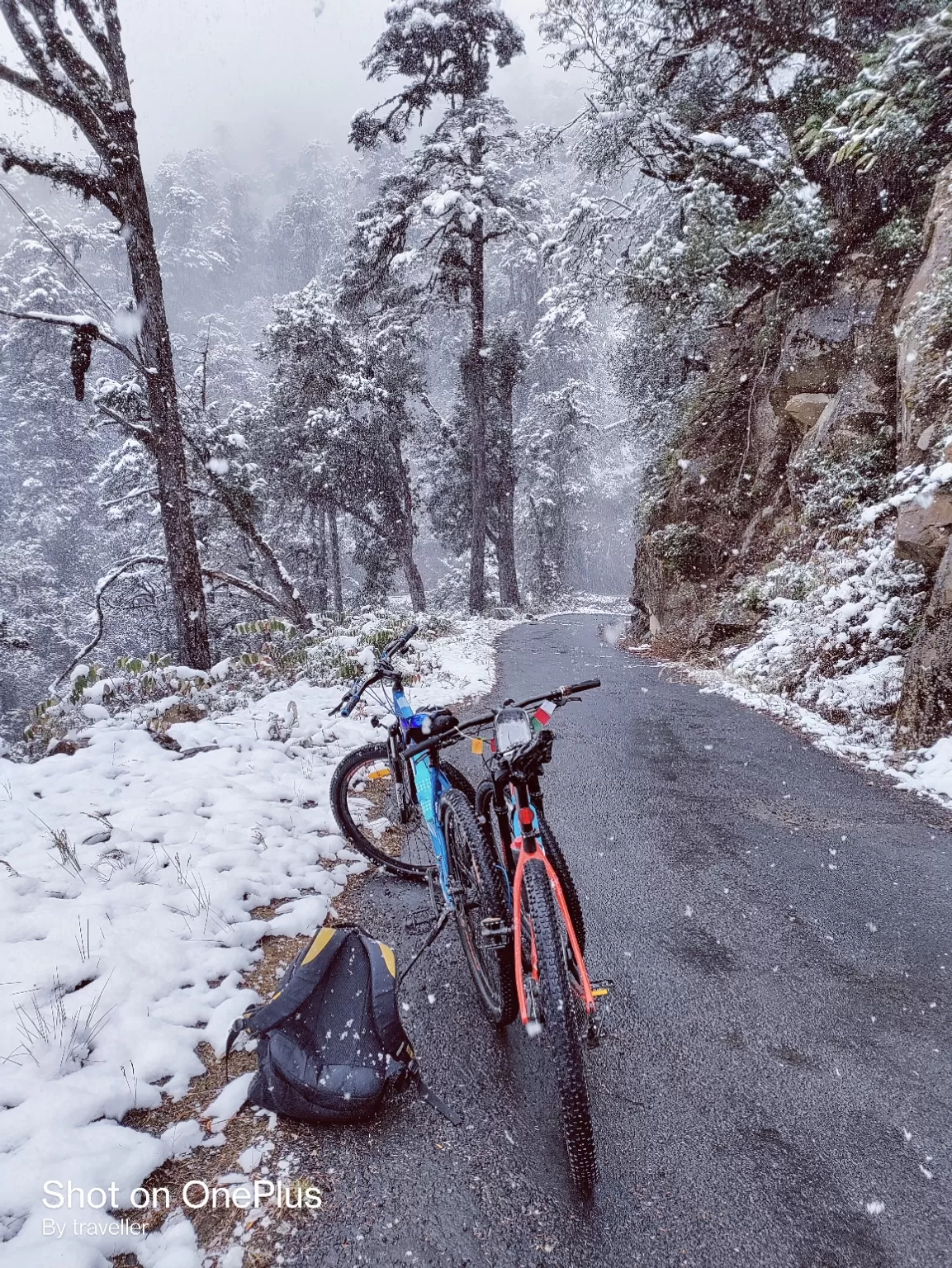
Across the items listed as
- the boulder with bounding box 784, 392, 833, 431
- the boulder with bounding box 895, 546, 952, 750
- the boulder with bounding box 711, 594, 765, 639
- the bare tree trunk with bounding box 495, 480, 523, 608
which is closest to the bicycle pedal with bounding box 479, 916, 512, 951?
the boulder with bounding box 895, 546, 952, 750

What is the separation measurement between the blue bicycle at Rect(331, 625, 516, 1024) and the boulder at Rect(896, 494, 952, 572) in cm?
531

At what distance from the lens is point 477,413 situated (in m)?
20.0

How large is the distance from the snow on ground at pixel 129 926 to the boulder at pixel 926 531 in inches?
240

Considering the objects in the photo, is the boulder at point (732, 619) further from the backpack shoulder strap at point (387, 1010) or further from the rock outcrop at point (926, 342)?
the backpack shoulder strap at point (387, 1010)

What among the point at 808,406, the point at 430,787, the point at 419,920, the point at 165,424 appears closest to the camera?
the point at 430,787

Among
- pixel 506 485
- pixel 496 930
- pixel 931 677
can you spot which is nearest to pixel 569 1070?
pixel 496 930

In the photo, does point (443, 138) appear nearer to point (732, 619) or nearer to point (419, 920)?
point (732, 619)

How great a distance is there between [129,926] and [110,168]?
8198 mm

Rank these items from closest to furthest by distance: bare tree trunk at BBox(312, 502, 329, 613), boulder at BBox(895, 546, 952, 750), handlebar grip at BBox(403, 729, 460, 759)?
handlebar grip at BBox(403, 729, 460, 759) < boulder at BBox(895, 546, 952, 750) < bare tree trunk at BBox(312, 502, 329, 613)

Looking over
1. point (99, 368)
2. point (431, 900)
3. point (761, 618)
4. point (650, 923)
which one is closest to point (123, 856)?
point (431, 900)

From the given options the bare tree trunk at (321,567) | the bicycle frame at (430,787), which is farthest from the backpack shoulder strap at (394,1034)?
the bare tree trunk at (321,567)

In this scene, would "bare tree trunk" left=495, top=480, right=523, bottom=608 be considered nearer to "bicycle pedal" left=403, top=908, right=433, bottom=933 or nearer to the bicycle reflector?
"bicycle pedal" left=403, top=908, right=433, bottom=933

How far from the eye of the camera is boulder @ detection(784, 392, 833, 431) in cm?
1007

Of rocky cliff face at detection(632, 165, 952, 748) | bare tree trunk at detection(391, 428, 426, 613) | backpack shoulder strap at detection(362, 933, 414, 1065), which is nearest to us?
backpack shoulder strap at detection(362, 933, 414, 1065)
